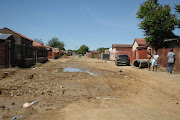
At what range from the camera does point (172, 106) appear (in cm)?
382

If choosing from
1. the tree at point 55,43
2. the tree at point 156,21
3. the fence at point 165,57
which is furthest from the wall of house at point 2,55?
the tree at point 55,43

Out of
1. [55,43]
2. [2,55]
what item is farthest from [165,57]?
[55,43]

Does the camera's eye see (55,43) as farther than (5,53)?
Yes

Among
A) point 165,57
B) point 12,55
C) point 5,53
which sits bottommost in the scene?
point 165,57

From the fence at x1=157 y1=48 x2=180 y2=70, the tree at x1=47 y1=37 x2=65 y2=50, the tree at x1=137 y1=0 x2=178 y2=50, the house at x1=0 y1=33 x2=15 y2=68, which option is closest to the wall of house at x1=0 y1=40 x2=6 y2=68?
the house at x1=0 y1=33 x2=15 y2=68

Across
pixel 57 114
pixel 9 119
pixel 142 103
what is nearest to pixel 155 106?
pixel 142 103

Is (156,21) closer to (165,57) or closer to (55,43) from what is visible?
(165,57)

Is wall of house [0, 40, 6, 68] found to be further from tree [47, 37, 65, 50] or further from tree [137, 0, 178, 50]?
tree [47, 37, 65, 50]

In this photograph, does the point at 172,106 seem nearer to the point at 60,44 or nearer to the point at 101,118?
the point at 101,118

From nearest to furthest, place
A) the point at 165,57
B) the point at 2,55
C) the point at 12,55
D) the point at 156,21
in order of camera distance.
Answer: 1. the point at 2,55
2. the point at 12,55
3. the point at 165,57
4. the point at 156,21

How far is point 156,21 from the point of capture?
17.9m

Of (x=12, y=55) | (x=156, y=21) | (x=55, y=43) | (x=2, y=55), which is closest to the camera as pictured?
(x=2, y=55)

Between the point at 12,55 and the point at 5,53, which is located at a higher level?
the point at 5,53

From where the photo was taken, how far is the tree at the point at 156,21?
17.9 meters
